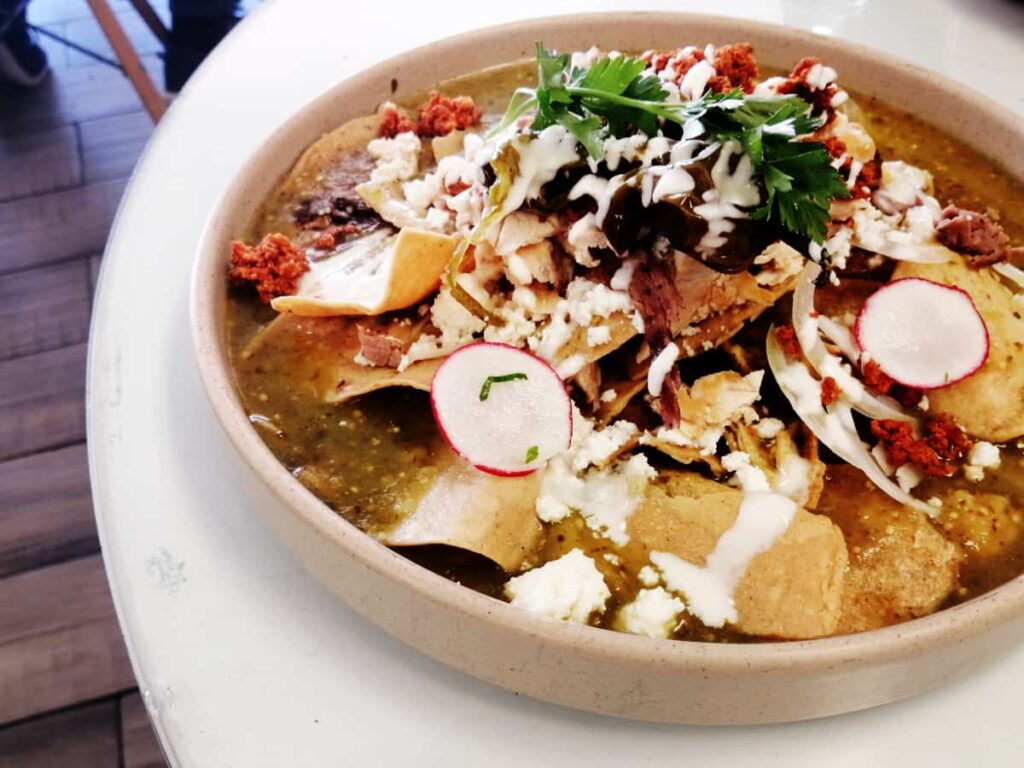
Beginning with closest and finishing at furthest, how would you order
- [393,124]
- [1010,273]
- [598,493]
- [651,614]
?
[651,614] < [598,493] < [1010,273] < [393,124]

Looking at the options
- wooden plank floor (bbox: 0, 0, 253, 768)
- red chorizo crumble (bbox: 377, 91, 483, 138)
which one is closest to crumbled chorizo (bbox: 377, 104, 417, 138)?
red chorizo crumble (bbox: 377, 91, 483, 138)

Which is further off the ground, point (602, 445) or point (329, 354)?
point (602, 445)

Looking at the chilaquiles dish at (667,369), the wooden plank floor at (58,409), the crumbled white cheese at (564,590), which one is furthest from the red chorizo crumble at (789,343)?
the wooden plank floor at (58,409)

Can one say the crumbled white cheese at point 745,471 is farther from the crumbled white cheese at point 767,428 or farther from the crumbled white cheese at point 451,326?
the crumbled white cheese at point 451,326

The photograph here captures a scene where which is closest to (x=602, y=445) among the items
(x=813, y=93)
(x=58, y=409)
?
(x=813, y=93)

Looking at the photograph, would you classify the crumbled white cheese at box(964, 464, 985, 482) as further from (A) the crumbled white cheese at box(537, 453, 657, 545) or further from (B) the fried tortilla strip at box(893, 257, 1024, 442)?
Answer: (A) the crumbled white cheese at box(537, 453, 657, 545)

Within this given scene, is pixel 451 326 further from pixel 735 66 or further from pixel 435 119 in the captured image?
pixel 735 66

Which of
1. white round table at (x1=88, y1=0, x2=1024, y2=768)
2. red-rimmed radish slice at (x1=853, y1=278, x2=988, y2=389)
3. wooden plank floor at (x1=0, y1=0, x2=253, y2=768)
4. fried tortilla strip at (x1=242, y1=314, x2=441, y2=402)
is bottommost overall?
wooden plank floor at (x1=0, y1=0, x2=253, y2=768)
